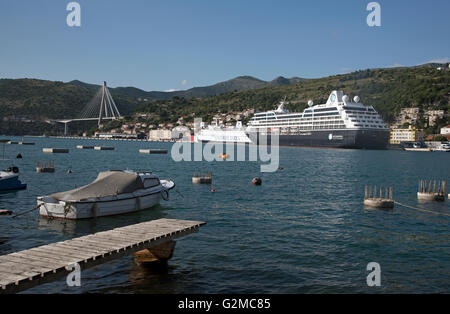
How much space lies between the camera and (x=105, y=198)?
2158 cm

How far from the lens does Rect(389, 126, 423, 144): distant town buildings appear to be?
169 m

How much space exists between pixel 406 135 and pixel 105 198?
17250cm

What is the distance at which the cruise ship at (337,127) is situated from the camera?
400ft

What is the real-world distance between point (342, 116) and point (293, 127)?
22272mm

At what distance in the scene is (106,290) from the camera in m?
11.9

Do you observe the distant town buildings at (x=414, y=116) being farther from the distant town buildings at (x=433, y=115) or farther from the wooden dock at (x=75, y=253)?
the wooden dock at (x=75, y=253)

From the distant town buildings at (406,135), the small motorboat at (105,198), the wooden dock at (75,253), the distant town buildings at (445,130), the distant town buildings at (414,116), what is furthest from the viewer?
the distant town buildings at (414,116)

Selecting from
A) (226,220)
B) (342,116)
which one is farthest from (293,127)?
(226,220)

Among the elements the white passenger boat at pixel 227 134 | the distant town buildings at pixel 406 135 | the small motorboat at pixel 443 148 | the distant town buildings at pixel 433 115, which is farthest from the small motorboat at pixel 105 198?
the distant town buildings at pixel 433 115

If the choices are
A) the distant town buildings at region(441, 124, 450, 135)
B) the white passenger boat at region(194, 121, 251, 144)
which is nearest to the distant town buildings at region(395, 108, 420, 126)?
the distant town buildings at region(441, 124, 450, 135)

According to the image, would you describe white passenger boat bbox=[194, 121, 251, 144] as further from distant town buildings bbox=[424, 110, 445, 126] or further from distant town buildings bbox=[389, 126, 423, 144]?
distant town buildings bbox=[424, 110, 445, 126]

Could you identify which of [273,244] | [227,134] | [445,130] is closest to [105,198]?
[273,244]

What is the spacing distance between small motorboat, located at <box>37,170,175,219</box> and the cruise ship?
10590cm

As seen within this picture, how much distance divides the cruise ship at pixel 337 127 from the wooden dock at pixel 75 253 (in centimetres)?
11412
